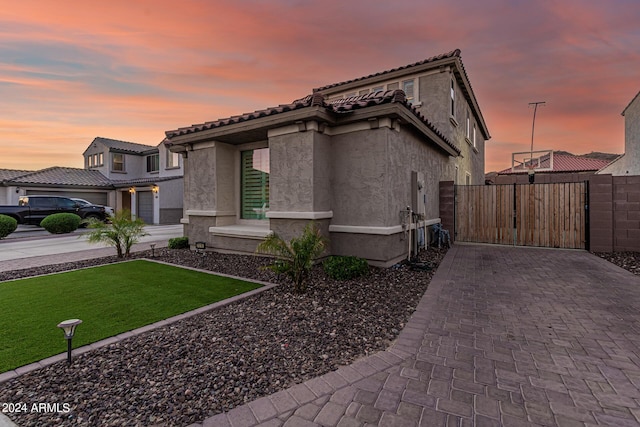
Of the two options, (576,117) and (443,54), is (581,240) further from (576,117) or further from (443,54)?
(576,117)

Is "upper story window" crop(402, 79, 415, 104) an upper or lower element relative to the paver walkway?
upper

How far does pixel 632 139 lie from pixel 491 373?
18.3 m

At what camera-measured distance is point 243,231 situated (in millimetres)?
7668

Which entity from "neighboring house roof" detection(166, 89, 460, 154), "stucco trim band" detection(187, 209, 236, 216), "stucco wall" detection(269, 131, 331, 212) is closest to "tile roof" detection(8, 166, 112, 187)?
"stucco trim band" detection(187, 209, 236, 216)

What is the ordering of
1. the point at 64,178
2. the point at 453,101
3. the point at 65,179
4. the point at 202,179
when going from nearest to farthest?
the point at 202,179 → the point at 453,101 → the point at 65,179 → the point at 64,178

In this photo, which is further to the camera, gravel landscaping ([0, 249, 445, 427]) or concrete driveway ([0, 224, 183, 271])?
concrete driveway ([0, 224, 183, 271])

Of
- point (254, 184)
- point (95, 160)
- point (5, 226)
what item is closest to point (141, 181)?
point (95, 160)

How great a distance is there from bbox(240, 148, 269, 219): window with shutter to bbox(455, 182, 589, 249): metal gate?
23.5 ft

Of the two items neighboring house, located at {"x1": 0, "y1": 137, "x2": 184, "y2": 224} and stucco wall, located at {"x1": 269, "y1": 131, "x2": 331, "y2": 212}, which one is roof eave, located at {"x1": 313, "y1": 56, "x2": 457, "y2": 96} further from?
neighboring house, located at {"x1": 0, "y1": 137, "x2": 184, "y2": 224}

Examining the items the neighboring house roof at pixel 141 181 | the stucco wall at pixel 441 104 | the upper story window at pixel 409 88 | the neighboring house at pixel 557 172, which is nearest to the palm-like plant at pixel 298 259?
the stucco wall at pixel 441 104

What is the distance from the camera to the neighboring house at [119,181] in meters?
21.4

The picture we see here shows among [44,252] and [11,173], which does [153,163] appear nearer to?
[11,173]

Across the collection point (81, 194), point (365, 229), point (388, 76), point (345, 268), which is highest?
point (388, 76)

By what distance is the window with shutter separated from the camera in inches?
321
